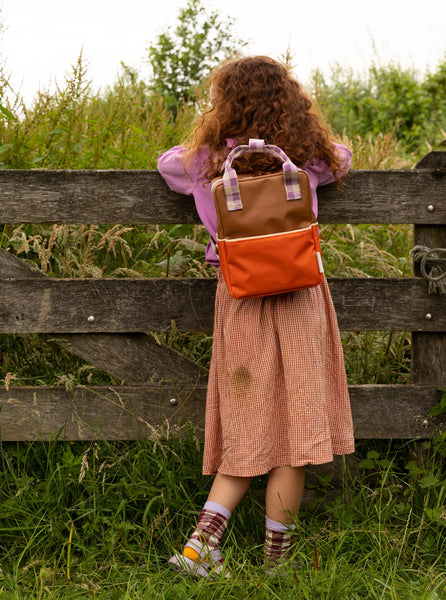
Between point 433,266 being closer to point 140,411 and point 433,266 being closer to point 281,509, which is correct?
point 281,509

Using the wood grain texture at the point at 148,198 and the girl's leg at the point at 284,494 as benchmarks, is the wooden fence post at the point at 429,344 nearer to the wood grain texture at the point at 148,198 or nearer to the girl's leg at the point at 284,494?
the wood grain texture at the point at 148,198

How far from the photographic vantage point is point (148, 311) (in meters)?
2.79

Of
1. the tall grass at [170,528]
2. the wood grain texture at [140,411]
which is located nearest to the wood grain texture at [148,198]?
the wood grain texture at [140,411]

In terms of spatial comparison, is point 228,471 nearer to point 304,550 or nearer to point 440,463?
point 304,550

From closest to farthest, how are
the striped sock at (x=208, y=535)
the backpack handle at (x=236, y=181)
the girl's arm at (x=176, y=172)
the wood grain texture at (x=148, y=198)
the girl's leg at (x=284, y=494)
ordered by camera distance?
the backpack handle at (x=236, y=181)
the striped sock at (x=208, y=535)
the girl's leg at (x=284, y=494)
the girl's arm at (x=176, y=172)
the wood grain texture at (x=148, y=198)

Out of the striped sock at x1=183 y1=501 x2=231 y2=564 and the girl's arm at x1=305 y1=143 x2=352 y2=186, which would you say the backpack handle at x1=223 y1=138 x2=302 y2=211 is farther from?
the striped sock at x1=183 y1=501 x2=231 y2=564

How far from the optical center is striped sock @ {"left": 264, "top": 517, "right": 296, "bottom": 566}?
2.46m

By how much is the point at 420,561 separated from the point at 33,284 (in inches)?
Result: 73.6

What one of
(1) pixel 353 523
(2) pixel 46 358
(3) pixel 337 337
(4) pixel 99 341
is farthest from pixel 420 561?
(2) pixel 46 358

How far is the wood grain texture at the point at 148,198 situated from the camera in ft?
8.93

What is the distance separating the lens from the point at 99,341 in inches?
111

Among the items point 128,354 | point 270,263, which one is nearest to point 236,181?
point 270,263

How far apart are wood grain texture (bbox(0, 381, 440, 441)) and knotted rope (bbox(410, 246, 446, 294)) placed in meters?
0.43

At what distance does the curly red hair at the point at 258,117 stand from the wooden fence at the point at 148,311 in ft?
1.11
